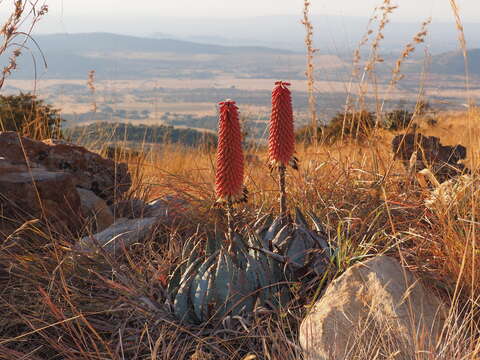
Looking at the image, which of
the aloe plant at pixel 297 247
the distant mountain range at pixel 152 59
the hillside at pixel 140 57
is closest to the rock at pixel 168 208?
the aloe plant at pixel 297 247

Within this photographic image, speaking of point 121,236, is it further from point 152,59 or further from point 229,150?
point 152,59

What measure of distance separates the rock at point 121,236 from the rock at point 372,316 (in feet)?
4.89

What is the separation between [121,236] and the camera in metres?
3.73

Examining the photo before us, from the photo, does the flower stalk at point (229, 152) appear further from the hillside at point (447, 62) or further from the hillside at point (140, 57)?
the hillside at point (140, 57)

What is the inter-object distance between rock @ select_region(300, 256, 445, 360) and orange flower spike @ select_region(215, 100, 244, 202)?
0.67 meters

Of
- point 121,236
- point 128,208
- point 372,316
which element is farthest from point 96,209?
point 372,316

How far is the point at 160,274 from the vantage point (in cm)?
321

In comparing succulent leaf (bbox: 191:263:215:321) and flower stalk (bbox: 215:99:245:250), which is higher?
flower stalk (bbox: 215:99:245:250)

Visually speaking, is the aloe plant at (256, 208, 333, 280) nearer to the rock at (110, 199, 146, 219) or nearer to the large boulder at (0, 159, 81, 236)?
the large boulder at (0, 159, 81, 236)

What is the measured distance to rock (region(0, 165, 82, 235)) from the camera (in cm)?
405

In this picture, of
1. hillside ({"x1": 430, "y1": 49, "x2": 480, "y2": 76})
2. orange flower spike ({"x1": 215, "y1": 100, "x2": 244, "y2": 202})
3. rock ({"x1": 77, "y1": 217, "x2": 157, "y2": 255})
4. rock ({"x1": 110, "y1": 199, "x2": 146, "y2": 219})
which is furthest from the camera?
hillside ({"x1": 430, "y1": 49, "x2": 480, "y2": 76})

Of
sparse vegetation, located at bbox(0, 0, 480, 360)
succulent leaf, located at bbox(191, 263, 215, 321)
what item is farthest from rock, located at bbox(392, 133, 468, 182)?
succulent leaf, located at bbox(191, 263, 215, 321)

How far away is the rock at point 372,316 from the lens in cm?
237

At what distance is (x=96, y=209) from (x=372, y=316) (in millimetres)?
2700
